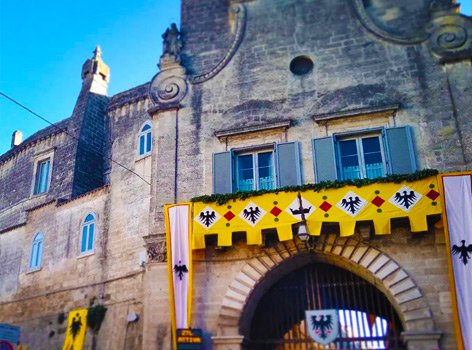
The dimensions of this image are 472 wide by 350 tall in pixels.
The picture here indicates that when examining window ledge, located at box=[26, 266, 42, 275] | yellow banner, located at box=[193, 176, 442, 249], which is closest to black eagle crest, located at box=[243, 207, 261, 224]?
yellow banner, located at box=[193, 176, 442, 249]

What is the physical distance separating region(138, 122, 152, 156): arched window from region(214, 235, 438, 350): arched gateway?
9.56 meters

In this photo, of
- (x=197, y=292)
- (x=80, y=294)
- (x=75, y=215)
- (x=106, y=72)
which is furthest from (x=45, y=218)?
(x=197, y=292)

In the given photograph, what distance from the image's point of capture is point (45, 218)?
23547 millimetres

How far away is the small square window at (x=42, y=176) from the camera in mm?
26812

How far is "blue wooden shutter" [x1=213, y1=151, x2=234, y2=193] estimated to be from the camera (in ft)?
48.8

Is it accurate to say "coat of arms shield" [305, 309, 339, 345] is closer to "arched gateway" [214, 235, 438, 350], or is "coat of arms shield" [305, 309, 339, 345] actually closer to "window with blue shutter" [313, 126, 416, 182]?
"arched gateway" [214, 235, 438, 350]

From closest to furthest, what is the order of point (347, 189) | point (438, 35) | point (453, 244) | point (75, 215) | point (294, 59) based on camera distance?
point (453, 244), point (347, 189), point (438, 35), point (294, 59), point (75, 215)

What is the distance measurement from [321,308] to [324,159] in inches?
150

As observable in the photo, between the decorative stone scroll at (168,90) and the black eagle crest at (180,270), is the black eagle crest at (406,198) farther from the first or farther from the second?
the decorative stone scroll at (168,90)

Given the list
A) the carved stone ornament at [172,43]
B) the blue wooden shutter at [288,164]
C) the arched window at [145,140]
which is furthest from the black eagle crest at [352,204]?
the arched window at [145,140]

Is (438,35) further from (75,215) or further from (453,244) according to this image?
(75,215)

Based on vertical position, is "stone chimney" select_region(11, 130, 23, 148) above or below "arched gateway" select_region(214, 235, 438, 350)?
above

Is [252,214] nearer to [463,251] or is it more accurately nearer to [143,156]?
[463,251]

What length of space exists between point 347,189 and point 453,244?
2.69m
